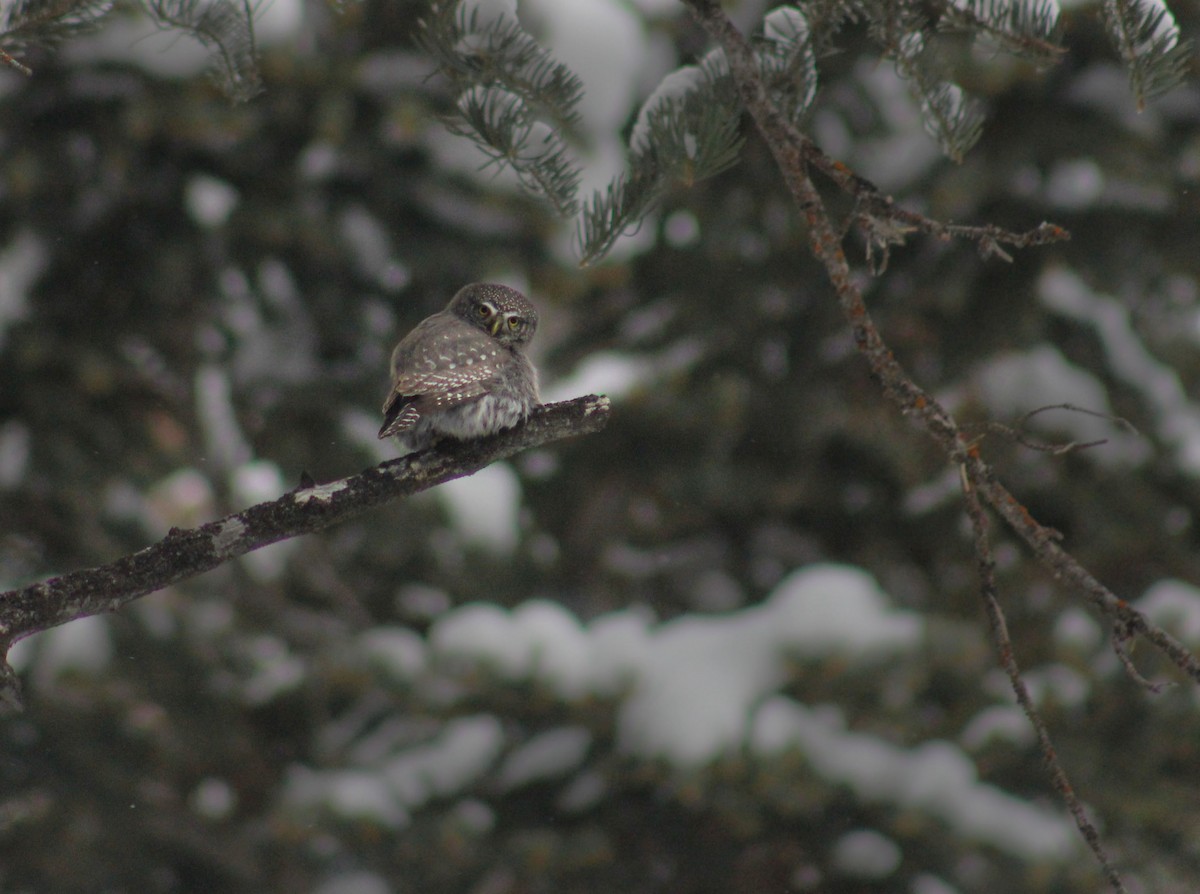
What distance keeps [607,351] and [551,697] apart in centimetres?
169

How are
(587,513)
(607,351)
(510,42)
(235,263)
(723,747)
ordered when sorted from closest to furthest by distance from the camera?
(510,42)
(723,747)
(235,263)
(607,351)
(587,513)

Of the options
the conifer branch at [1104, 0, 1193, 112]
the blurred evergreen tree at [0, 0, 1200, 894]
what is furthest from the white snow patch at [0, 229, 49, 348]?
the conifer branch at [1104, 0, 1193, 112]

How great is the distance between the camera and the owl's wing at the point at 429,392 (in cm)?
189

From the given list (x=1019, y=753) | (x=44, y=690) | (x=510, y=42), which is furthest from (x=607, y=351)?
(x=510, y=42)

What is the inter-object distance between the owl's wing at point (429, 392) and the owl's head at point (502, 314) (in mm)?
377

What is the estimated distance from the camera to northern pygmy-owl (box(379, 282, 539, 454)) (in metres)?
1.87

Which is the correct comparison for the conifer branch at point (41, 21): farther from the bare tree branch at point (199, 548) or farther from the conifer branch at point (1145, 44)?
the conifer branch at point (1145, 44)

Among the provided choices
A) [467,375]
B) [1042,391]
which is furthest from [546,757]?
[467,375]

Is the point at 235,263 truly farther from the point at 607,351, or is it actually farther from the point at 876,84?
the point at 876,84

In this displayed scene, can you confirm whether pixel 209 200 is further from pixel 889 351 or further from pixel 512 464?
pixel 889 351

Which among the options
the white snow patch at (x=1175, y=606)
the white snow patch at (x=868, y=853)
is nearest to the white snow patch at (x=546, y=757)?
the white snow patch at (x=868, y=853)

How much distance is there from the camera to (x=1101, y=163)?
16.3 ft

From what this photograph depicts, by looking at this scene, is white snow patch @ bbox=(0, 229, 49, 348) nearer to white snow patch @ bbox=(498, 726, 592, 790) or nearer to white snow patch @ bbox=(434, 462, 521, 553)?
white snow patch @ bbox=(434, 462, 521, 553)

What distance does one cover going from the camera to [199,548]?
130 centimetres
